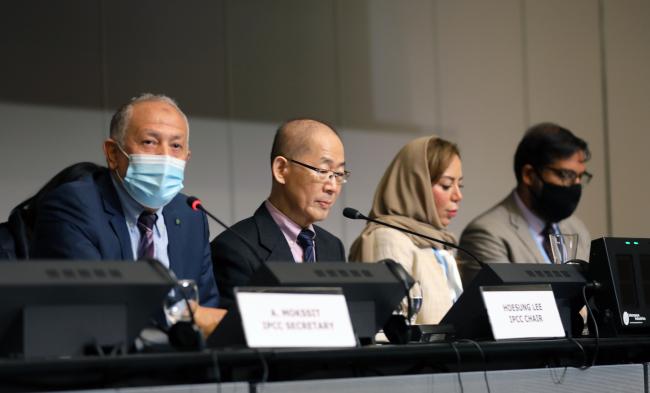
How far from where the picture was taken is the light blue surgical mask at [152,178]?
8.86ft

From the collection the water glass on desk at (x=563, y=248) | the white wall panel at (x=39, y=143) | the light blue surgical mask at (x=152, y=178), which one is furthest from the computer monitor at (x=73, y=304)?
the white wall panel at (x=39, y=143)

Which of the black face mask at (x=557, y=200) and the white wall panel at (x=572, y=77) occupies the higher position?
the white wall panel at (x=572, y=77)

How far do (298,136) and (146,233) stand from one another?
2.19 ft

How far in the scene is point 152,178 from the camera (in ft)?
8.89

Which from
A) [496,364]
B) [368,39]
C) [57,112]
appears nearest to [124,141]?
[496,364]

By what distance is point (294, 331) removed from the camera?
6.47 feet

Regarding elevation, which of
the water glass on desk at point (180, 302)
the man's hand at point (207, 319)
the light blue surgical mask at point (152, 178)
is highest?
the light blue surgical mask at point (152, 178)

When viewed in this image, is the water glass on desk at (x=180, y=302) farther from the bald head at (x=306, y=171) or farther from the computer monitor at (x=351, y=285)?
the bald head at (x=306, y=171)

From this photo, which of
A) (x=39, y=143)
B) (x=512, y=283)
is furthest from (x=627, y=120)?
(x=512, y=283)

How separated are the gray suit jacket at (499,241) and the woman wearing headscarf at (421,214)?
190 millimetres

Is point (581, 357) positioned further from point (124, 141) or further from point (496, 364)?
point (124, 141)

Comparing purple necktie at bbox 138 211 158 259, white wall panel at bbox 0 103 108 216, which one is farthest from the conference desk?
white wall panel at bbox 0 103 108 216

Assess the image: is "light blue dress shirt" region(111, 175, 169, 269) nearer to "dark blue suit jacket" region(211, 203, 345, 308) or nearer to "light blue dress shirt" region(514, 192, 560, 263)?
"dark blue suit jacket" region(211, 203, 345, 308)

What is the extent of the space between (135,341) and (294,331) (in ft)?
0.91
